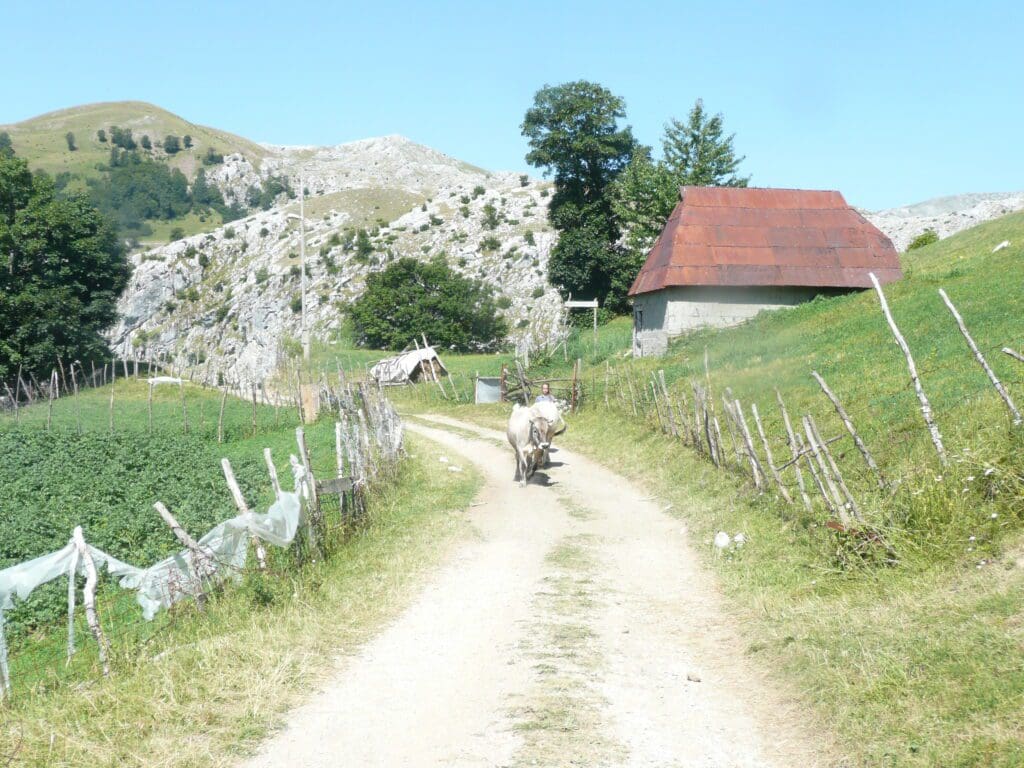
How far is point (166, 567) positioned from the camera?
8.12 meters

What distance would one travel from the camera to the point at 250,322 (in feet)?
280

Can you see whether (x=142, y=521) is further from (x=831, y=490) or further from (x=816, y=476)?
(x=831, y=490)

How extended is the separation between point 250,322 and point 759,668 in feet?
274

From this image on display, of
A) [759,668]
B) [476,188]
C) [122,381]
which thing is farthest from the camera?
[476,188]

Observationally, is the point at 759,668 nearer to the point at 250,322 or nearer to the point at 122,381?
the point at 122,381

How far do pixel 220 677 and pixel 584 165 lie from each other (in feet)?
157

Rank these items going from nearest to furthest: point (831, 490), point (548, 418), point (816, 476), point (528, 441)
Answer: point (831, 490) → point (816, 476) → point (528, 441) → point (548, 418)

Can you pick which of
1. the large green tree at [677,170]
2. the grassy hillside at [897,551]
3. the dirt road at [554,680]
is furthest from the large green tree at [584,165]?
the dirt road at [554,680]

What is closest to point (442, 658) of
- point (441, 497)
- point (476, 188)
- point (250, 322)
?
point (441, 497)

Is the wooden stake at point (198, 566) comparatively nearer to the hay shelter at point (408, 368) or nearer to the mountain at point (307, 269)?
A: the hay shelter at point (408, 368)

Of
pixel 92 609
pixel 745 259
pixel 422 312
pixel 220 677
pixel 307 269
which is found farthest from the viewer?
pixel 307 269

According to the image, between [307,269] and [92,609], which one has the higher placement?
[307,269]

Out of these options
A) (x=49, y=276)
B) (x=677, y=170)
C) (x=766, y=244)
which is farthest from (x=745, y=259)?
(x=49, y=276)

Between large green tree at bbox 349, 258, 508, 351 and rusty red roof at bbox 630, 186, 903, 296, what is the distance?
100ft
